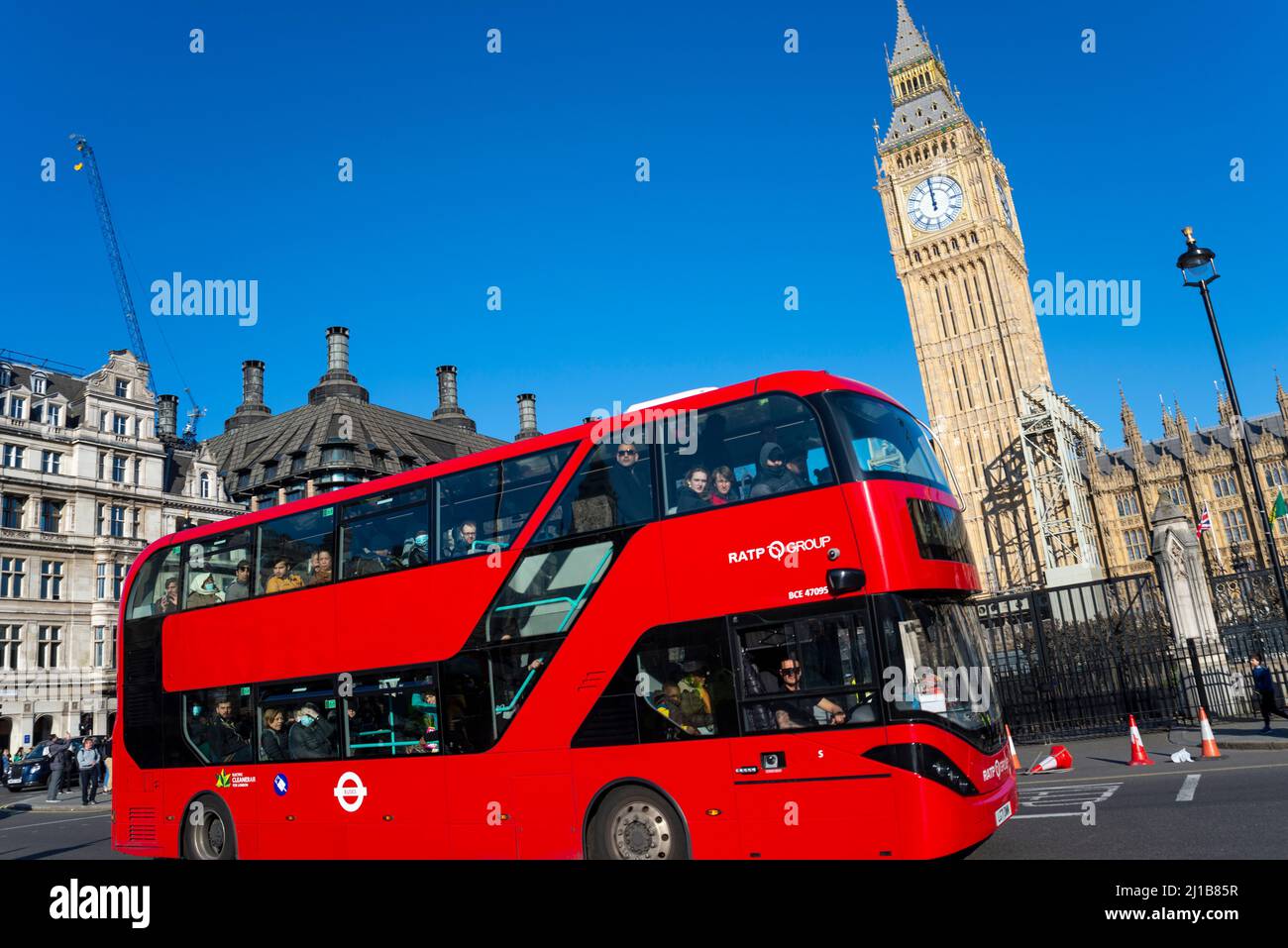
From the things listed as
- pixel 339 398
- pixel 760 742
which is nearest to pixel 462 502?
pixel 760 742

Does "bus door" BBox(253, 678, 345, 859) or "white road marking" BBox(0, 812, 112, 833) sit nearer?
"bus door" BBox(253, 678, 345, 859)

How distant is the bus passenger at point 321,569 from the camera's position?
11227mm

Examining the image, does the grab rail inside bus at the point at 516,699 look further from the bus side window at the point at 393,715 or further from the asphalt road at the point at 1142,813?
the asphalt road at the point at 1142,813

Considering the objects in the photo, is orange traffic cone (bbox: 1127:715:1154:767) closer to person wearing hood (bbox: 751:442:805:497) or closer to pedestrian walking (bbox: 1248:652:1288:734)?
pedestrian walking (bbox: 1248:652:1288:734)

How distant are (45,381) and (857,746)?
49008 millimetres

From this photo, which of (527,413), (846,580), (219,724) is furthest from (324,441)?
(846,580)

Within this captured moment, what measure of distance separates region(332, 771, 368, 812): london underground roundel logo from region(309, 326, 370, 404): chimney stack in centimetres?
5140

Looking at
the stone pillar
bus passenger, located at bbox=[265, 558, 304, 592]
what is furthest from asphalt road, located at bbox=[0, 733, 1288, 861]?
bus passenger, located at bbox=[265, 558, 304, 592]

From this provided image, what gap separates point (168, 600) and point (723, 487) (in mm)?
9312

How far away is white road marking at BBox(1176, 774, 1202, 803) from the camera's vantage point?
10645 mm

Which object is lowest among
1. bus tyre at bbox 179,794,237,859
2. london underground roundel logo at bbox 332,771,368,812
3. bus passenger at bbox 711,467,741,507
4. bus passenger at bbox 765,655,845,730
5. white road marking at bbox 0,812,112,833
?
white road marking at bbox 0,812,112,833

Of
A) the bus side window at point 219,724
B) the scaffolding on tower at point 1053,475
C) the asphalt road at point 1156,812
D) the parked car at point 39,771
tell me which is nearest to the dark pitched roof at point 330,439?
the parked car at point 39,771

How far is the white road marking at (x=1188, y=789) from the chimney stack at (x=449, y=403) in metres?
63.1

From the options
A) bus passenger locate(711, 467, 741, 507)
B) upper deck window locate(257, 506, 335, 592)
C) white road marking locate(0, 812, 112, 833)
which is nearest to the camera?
bus passenger locate(711, 467, 741, 507)
